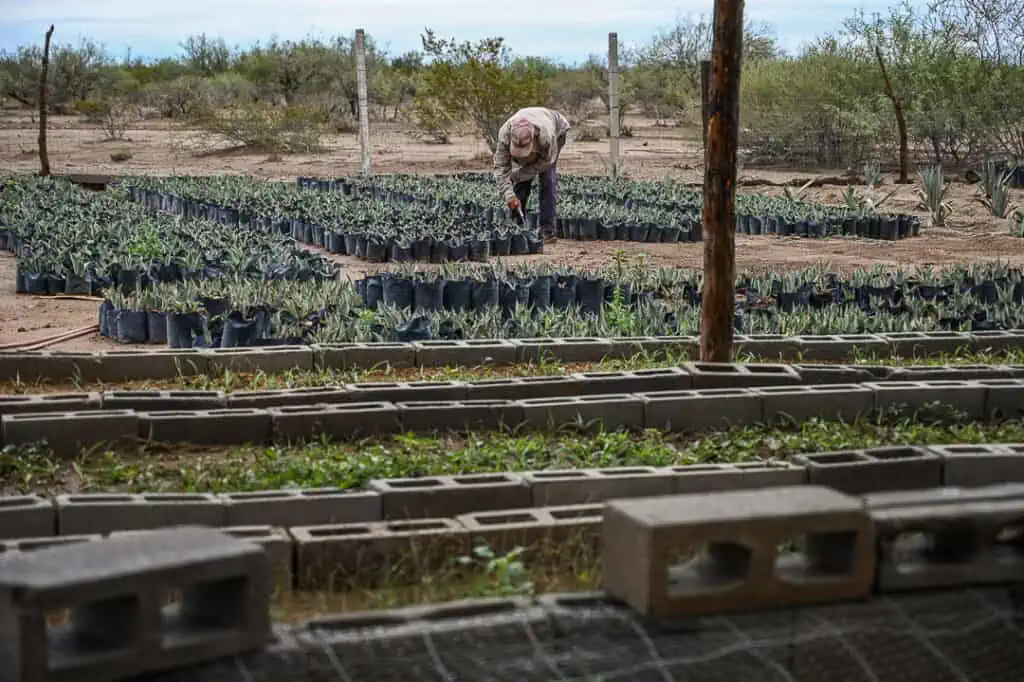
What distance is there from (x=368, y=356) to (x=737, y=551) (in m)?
→ 3.82

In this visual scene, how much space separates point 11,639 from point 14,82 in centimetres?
3966

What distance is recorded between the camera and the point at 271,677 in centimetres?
344

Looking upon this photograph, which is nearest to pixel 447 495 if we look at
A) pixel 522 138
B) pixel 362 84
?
pixel 522 138

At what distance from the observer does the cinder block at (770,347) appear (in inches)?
307

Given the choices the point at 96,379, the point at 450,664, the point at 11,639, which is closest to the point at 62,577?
the point at 11,639

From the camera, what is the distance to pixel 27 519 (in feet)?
15.0

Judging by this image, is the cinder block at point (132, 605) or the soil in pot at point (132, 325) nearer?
the cinder block at point (132, 605)

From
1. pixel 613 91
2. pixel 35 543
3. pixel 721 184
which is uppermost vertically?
pixel 613 91

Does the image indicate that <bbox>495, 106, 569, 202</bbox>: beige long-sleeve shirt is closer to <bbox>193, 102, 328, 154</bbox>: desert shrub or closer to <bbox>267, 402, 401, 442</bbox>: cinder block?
<bbox>267, 402, 401, 442</bbox>: cinder block

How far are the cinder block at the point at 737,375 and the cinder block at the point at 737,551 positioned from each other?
2710 millimetres

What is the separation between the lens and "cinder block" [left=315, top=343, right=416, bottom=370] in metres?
7.29

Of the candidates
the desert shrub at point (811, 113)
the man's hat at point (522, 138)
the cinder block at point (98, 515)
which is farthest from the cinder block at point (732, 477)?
the desert shrub at point (811, 113)

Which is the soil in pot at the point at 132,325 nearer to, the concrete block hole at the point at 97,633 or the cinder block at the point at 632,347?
the cinder block at the point at 632,347

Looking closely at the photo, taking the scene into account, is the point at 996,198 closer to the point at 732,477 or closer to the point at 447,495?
the point at 732,477
